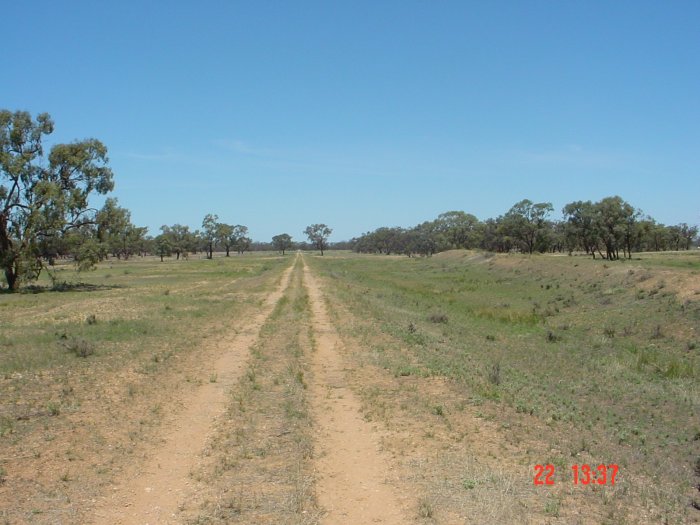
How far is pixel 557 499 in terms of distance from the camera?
23.0ft

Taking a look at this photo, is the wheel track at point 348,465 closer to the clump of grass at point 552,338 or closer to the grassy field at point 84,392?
the grassy field at point 84,392

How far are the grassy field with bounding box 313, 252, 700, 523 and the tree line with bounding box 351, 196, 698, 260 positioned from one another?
5125 centimetres

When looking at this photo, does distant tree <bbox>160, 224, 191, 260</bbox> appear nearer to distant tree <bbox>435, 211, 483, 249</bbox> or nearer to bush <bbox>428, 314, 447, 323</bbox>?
distant tree <bbox>435, 211, 483, 249</bbox>

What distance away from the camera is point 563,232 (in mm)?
120000

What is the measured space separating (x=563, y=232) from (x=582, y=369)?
11135cm

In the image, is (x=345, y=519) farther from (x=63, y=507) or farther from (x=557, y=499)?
(x=63, y=507)

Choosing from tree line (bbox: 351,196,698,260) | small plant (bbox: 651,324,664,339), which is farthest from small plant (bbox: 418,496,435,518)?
tree line (bbox: 351,196,698,260)

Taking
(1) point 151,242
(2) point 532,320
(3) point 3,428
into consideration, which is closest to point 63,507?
(3) point 3,428

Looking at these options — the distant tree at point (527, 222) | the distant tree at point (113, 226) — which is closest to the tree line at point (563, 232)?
the distant tree at point (527, 222)

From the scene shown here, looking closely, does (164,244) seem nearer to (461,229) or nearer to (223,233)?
(223,233)

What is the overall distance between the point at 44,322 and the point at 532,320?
24859 mm
